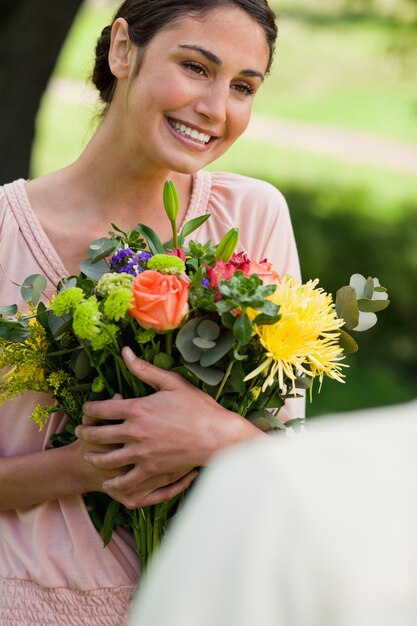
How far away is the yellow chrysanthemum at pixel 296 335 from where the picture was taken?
187 centimetres

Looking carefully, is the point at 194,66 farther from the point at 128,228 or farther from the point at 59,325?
the point at 59,325

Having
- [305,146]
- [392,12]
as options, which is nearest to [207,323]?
[392,12]

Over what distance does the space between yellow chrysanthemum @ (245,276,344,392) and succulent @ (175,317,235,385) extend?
0.07 metres

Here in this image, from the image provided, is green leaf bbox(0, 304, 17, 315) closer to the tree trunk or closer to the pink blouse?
the pink blouse

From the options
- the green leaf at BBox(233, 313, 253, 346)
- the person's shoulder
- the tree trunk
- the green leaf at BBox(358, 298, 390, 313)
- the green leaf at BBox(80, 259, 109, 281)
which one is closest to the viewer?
the green leaf at BBox(233, 313, 253, 346)

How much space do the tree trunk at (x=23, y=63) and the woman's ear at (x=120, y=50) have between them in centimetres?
386

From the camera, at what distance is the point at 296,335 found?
1.89 meters

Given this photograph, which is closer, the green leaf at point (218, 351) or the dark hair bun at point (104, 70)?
the green leaf at point (218, 351)

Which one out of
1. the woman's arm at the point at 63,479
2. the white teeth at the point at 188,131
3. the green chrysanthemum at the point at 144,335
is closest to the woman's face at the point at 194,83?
the white teeth at the point at 188,131

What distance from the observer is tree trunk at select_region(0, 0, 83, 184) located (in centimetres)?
627

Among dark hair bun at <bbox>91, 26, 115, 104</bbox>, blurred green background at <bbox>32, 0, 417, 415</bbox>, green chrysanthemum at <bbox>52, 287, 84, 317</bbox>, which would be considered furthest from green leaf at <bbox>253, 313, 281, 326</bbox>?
blurred green background at <bbox>32, 0, 417, 415</bbox>

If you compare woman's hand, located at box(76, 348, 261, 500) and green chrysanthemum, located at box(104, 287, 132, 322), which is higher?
green chrysanthemum, located at box(104, 287, 132, 322)

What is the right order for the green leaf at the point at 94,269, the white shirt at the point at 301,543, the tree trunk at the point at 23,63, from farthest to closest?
the tree trunk at the point at 23,63 → the green leaf at the point at 94,269 → the white shirt at the point at 301,543

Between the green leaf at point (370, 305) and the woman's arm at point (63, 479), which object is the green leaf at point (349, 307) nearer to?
the green leaf at point (370, 305)
